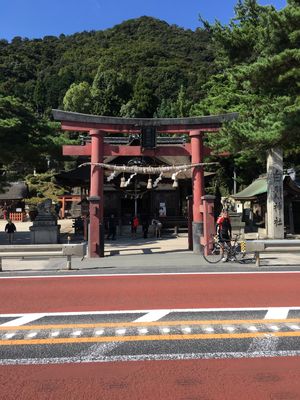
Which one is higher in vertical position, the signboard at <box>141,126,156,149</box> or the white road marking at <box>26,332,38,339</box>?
the signboard at <box>141,126,156,149</box>

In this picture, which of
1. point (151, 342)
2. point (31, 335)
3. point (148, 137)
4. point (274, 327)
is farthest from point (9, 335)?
point (148, 137)

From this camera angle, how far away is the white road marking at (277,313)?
635cm

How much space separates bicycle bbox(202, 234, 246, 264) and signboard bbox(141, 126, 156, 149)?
471 cm

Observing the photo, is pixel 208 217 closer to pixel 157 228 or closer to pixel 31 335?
pixel 31 335

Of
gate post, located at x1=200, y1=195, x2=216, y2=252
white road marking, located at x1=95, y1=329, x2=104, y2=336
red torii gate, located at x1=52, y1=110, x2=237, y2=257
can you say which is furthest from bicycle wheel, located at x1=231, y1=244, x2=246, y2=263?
white road marking, located at x1=95, y1=329, x2=104, y2=336

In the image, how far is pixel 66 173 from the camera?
1163 inches

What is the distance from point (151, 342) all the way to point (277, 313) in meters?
2.50

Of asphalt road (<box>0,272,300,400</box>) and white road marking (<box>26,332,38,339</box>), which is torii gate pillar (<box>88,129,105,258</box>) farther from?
white road marking (<box>26,332,38,339</box>)

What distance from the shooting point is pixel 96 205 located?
1534 cm

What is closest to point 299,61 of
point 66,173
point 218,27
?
point 218,27

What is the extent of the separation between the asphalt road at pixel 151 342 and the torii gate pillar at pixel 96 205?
5.99 meters

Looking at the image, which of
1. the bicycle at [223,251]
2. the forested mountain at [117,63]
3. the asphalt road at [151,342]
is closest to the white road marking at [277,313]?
the asphalt road at [151,342]

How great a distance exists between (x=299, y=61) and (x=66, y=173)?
2010cm

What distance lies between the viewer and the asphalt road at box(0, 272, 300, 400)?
3.89 meters
